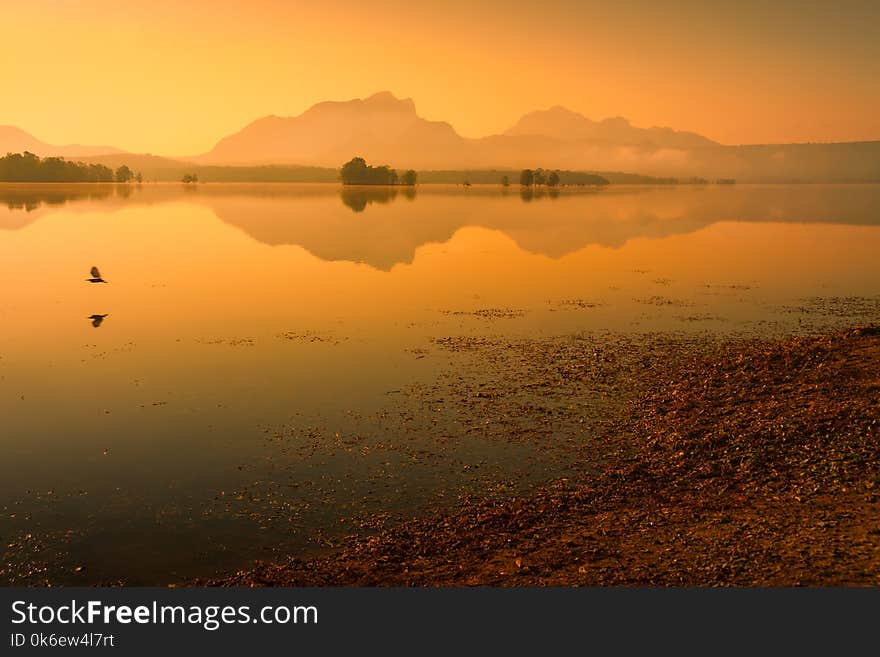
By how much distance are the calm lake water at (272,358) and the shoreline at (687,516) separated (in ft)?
5.86

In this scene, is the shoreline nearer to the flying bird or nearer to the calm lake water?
the calm lake water

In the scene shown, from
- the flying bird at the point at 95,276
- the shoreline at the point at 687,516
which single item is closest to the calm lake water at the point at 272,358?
the flying bird at the point at 95,276

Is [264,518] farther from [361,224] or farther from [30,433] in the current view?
[361,224]

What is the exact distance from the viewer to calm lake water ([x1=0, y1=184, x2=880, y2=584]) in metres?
18.3

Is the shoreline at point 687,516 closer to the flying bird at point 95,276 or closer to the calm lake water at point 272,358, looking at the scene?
the calm lake water at point 272,358

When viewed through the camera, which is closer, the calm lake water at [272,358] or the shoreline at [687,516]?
the shoreline at [687,516]

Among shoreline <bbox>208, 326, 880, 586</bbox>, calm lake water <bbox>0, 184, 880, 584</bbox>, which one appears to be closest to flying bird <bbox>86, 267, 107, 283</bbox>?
calm lake water <bbox>0, 184, 880, 584</bbox>

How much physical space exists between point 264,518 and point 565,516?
8.15 metres

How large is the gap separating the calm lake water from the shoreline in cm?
179

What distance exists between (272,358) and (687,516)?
72.2 ft

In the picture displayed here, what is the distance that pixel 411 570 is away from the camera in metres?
15.6

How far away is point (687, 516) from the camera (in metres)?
17.4

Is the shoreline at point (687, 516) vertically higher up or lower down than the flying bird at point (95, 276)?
lower down

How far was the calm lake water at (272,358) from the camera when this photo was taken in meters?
18.3
